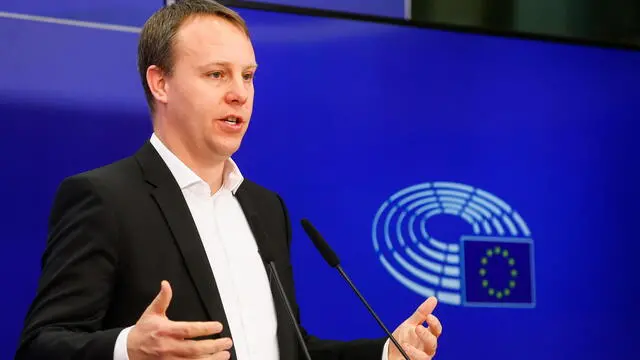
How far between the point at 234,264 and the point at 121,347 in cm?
43

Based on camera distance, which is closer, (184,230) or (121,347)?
(121,347)

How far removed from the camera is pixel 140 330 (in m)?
1.66

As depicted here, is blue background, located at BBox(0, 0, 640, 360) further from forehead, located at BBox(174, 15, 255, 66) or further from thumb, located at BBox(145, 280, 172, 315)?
thumb, located at BBox(145, 280, 172, 315)

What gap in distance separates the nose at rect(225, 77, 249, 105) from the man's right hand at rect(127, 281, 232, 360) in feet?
1.86

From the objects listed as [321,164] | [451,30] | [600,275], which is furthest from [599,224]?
[321,164]

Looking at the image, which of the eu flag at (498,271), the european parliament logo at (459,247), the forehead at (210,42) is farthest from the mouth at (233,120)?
the eu flag at (498,271)

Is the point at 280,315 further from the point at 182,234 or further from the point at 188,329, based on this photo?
the point at 188,329

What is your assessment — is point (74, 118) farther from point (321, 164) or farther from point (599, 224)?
point (599, 224)

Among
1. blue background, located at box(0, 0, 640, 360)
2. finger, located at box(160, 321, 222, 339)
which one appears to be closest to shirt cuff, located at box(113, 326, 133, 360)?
finger, located at box(160, 321, 222, 339)

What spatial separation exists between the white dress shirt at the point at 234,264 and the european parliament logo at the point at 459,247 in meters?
1.22

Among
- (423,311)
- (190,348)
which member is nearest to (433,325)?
(423,311)

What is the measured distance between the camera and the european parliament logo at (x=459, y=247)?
3.38 m

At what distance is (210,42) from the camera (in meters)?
2.13

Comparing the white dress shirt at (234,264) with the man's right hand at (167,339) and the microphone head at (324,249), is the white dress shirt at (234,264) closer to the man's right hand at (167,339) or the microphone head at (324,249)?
the microphone head at (324,249)
